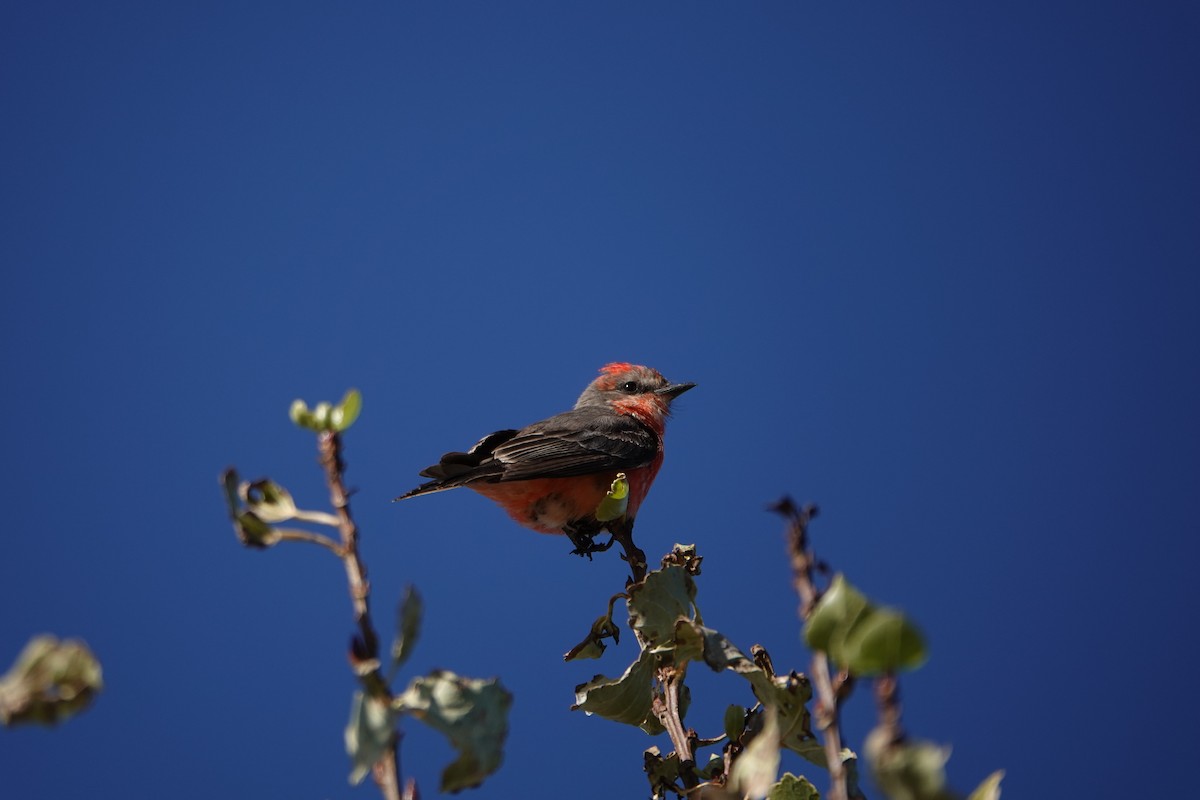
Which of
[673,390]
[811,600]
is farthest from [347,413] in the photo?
[673,390]

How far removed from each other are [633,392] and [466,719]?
20.5 ft

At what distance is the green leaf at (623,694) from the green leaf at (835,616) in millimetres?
889

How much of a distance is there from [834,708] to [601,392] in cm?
648

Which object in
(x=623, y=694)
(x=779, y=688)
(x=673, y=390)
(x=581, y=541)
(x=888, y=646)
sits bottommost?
(x=888, y=646)

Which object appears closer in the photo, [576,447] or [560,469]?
[560,469]

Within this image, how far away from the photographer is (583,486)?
5.58 metres

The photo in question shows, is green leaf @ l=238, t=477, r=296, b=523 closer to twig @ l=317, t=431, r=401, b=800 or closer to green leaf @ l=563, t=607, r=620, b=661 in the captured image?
twig @ l=317, t=431, r=401, b=800

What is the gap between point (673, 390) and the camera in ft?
23.9

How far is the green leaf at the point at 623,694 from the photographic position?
1.86 m

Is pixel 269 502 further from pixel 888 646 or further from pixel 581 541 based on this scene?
pixel 581 541

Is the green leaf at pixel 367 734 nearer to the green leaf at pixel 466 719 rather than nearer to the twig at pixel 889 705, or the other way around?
the green leaf at pixel 466 719

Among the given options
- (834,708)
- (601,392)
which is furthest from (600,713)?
(601,392)

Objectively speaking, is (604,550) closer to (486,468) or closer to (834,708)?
(486,468)

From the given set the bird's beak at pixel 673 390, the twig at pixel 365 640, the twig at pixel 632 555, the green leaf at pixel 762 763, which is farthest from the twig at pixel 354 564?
the bird's beak at pixel 673 390
